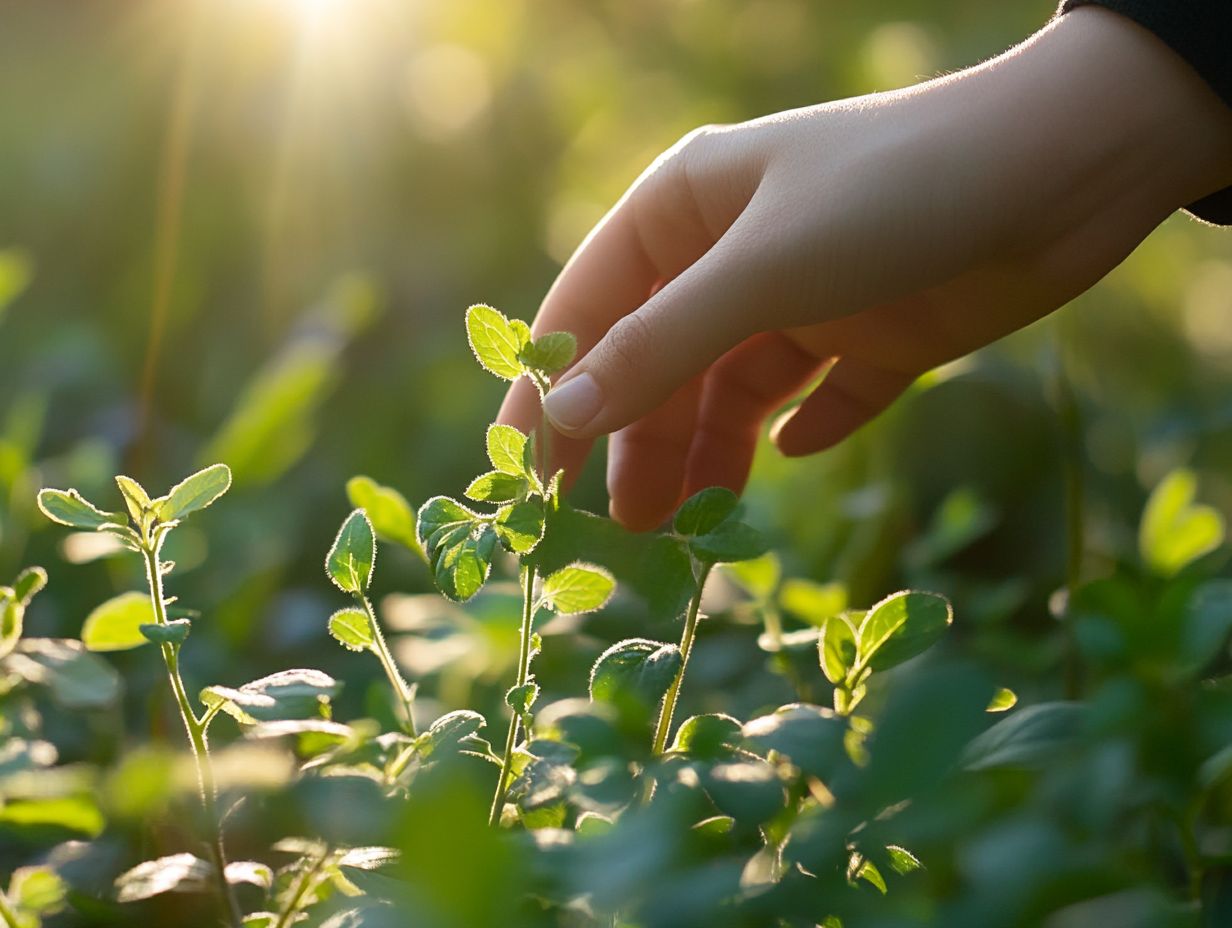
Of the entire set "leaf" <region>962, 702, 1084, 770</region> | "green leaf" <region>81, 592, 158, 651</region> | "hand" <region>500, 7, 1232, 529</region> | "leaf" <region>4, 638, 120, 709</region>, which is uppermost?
"hand" <region>500, 7, 1232, 529</region>

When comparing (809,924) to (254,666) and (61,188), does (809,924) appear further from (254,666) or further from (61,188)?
(61,188)

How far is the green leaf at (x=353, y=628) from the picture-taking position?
695mm

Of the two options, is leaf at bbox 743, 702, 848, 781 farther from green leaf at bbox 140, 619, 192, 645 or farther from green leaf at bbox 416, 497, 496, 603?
green leaf at bbox 140, 619, 192, 645

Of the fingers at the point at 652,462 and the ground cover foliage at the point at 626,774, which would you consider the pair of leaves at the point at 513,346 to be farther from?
the fingers at the point at 652,462

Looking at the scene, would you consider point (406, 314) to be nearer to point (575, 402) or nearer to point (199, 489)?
point (575, 402)

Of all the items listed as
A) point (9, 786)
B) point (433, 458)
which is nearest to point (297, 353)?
point (433, 458)

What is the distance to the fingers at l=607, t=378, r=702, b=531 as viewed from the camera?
127 cm

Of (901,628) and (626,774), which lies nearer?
(626,774)

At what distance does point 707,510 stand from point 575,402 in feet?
0.87

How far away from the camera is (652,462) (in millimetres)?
1305

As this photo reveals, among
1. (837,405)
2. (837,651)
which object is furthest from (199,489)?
(837,405)

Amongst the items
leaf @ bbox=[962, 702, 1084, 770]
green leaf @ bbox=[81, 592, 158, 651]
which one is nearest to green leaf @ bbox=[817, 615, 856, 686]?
leaf @ bbox=[962, 702, 1084, 770]

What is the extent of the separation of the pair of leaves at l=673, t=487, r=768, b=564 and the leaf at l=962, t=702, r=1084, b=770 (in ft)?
0.50

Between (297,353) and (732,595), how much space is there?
89 centimetres
